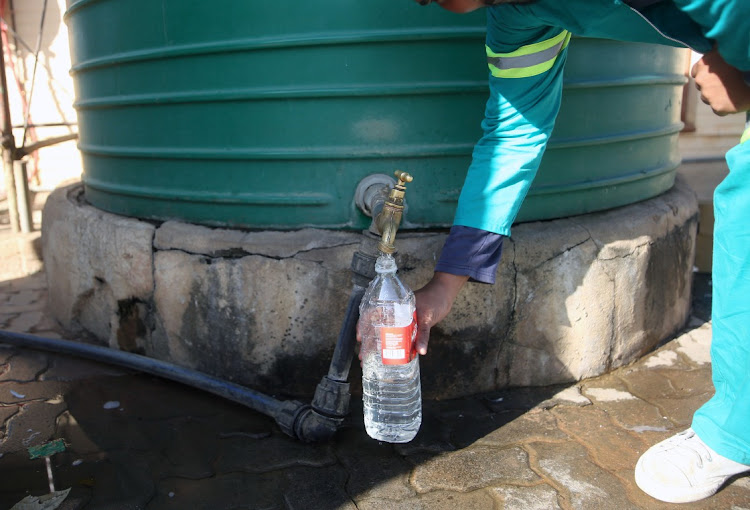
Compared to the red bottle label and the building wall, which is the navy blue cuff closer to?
the red bottle label

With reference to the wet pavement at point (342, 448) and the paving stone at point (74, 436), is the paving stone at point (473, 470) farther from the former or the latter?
the paving stone at point (74, 436)

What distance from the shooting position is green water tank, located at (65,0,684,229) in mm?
2377

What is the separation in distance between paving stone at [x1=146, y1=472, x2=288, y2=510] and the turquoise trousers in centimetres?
133

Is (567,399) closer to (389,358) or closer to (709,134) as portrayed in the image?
(389,358)

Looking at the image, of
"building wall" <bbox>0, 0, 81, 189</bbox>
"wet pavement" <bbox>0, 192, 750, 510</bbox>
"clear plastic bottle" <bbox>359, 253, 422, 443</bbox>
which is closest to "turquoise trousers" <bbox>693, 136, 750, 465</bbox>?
"wet pavement" <bbox>0, 192, 750, 510</bbox>

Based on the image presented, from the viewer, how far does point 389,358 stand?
1.89m

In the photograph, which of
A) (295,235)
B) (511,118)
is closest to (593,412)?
(511,118)

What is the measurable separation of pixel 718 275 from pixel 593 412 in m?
0.78

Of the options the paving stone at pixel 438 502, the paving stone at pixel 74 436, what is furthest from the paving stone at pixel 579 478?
the paving stone at pixel 74 436

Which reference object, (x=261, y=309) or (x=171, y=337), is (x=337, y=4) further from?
(x=171, y=337)

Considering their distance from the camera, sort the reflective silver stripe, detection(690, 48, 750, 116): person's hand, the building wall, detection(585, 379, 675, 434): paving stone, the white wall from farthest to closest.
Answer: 1. the building wall
2. the white wall
3. detection(585, 379, 675, 434): paving stone
4. the reflective silver stripe
5. detection(690, 48, 750, 116): person's hand

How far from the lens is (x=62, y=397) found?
2639mm

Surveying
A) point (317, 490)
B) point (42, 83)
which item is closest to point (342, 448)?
point (317, 490)

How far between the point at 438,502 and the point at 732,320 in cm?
102
